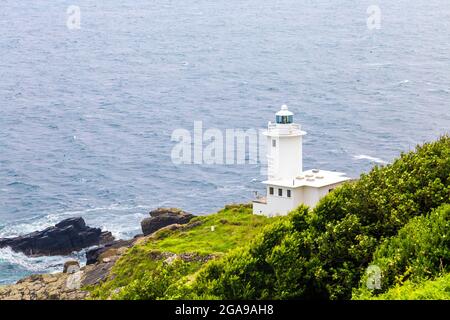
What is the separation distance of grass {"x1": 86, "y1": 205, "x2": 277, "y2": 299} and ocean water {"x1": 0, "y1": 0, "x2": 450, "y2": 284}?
48.3 feet

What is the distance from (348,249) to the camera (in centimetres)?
3059

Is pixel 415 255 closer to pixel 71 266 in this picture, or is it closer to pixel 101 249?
pixel 71 266

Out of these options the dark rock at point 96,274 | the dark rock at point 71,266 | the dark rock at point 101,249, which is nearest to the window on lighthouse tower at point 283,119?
the dark rock at point 96,274

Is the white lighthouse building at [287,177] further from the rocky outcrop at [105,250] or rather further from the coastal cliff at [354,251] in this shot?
the coastal cliff at [354,251]

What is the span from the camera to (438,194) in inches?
1271

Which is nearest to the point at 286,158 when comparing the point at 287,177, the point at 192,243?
the point at 287,177

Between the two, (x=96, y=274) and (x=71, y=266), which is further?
(x=71, y=266)

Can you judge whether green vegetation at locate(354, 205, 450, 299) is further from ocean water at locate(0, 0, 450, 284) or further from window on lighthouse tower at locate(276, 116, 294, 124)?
ocean water at locate(0, 0, 450, 284)

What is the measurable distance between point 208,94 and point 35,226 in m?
72.3

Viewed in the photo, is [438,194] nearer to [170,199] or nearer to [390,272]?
[390,272]

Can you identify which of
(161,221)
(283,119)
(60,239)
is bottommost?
(60,239)

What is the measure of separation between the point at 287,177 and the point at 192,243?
832 cm

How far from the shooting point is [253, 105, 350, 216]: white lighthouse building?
59969 mm
